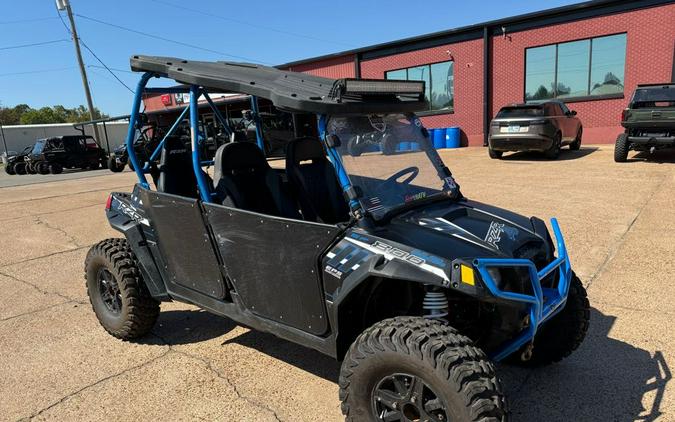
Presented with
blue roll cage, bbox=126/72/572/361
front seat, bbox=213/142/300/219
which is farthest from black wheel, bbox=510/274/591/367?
front seat, bbox=213/142/300/219

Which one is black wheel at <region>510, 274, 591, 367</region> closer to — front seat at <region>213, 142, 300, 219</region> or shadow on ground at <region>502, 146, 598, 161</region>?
front seat at <region>213, 142, 300, 219</region>

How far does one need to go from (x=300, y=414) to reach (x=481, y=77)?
18219 millimetres

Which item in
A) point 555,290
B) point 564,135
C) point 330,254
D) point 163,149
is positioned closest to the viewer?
point 330,254

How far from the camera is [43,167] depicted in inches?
913

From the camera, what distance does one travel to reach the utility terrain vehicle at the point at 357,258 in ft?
7.34

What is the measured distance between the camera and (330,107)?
2.56m

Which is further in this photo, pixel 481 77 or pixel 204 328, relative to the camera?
pixel 481 77

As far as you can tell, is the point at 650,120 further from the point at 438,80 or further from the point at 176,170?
the point at 176,170

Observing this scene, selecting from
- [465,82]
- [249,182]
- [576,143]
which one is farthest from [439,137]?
[249,182]

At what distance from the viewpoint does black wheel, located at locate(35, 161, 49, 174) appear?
75.6 feet

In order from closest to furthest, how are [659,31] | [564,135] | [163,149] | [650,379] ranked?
[650,379] → [163,149] → [564,135] → [659,31]

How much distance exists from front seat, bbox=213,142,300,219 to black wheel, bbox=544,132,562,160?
11.5 metres

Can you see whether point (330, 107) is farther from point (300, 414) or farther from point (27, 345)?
point (27, 345)

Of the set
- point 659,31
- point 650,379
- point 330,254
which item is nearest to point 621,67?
point 659,31
